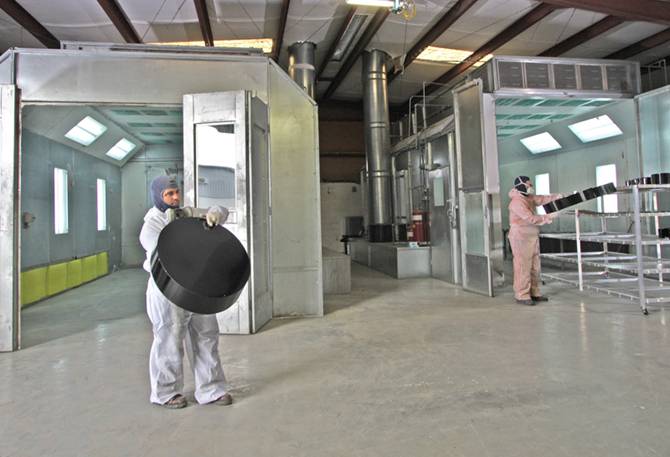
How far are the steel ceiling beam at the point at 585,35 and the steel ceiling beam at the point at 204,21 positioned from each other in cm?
654

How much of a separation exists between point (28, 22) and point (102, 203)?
11.4ft

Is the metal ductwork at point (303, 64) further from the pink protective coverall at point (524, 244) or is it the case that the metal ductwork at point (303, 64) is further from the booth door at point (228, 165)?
the pink protective coverall at point (524, 244)

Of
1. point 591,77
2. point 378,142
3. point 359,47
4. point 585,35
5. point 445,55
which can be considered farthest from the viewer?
point 445,55

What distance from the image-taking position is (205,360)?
Result: 2.44m

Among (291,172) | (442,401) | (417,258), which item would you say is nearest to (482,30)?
(417,258)

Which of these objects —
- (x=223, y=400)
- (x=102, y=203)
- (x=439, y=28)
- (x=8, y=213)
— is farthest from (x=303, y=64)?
(x=223, y=400)

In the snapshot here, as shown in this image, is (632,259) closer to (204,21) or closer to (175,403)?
(175,403)

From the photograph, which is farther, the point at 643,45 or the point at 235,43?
the point at 235,43

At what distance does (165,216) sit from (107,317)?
3197 mm

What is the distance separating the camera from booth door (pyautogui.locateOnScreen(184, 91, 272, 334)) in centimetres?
386

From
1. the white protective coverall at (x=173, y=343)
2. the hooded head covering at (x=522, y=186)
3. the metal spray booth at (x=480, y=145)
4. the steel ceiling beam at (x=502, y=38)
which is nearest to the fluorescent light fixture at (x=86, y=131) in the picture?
the white protective coverall at (x=173, y=343)

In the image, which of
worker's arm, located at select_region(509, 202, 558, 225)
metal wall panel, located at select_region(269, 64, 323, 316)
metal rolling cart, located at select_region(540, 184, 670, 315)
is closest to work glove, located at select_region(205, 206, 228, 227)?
metal wall panel, located at select_region(269, 64, 323, 316)

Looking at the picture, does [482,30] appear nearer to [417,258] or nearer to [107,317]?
[417,258]

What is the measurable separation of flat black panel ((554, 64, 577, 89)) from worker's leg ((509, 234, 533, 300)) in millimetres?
2718
